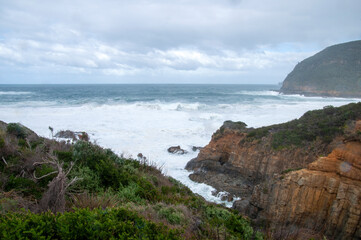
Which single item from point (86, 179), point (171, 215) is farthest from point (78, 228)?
point (86, 179)

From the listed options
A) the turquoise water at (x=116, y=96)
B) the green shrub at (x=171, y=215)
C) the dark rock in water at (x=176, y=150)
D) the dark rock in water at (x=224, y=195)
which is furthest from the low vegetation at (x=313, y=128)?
the turquoise water at (x=116, y=96)

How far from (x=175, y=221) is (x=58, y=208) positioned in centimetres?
217

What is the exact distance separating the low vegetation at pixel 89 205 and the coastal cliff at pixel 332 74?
7592 centimetres

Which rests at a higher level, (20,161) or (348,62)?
(348,62)

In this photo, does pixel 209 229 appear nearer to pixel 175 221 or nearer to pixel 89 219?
pixel 175 221

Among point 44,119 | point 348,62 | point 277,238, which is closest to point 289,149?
point 277,238

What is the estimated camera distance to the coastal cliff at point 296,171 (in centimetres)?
696

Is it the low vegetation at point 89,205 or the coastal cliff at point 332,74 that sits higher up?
the coastal cliff at point 332,74

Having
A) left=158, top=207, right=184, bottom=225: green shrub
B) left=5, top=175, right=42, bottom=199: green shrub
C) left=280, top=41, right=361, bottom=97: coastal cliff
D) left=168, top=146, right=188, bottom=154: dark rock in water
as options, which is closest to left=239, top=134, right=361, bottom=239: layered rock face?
left=158, top=207, right=184, bottom=225: green shrub

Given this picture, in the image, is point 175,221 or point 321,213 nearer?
point 175,221

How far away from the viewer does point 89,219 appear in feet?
10.3

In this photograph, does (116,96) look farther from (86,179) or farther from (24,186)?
(24,186)

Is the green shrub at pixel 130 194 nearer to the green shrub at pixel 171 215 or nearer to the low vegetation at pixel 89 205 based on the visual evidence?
the low vegetation at pixel 89 205

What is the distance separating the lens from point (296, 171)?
819 cm
